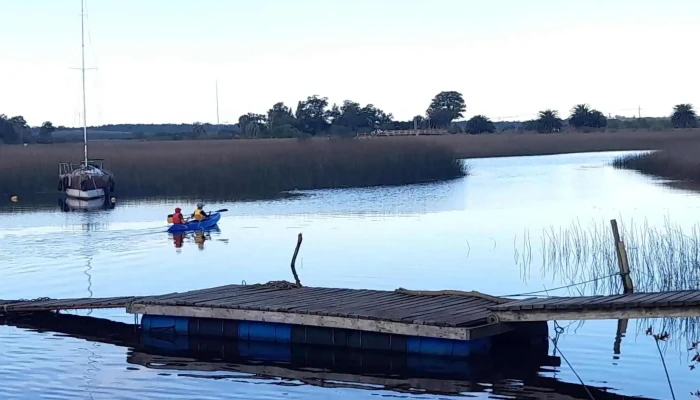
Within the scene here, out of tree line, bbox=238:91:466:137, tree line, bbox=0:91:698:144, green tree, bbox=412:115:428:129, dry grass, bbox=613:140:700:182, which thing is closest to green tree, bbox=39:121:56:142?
tree line, bbox=0:91:698:144

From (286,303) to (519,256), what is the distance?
8916mm

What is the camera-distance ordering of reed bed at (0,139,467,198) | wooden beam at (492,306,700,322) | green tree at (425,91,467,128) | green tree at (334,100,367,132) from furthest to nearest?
green tree at (425,91,467,128), green tree at (334,100,367,132), reed bed at (0,139,467,198), wooden beam at (492,306,700,322)

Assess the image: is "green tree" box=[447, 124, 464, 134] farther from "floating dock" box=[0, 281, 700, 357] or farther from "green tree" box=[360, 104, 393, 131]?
"floating dock" box=[0, 281, 700, 357]

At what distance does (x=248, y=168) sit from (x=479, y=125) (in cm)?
6561

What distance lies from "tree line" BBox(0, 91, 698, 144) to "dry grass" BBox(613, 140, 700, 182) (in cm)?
3480

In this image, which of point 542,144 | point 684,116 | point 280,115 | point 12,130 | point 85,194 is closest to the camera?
point 85,194

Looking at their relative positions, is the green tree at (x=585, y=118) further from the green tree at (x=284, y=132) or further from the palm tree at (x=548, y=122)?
the green tree at (x=284, y=132)

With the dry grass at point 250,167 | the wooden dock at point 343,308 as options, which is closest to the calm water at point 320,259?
the wooden dock at point 343,308

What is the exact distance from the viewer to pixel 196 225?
1214 inches

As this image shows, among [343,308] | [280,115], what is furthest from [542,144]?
[343,308]

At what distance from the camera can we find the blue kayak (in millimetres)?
30578

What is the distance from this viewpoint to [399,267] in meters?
22.1

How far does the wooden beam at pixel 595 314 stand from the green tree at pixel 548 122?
9522 centimetres

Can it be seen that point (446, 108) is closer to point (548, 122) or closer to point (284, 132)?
point (548, 122)
